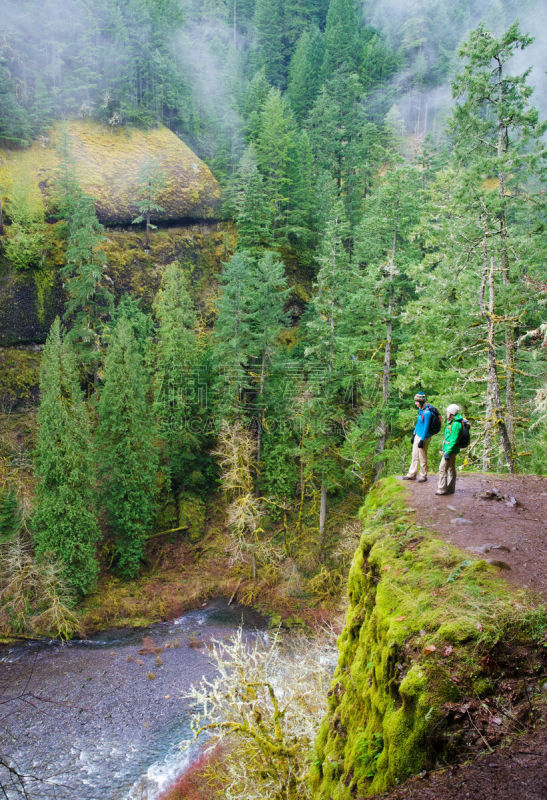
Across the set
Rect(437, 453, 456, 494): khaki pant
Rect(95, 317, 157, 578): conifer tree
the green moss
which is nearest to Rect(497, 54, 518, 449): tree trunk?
Rect(437, 453, 456, 494): khaki pant

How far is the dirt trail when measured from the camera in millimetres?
5516

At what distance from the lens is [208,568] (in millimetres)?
25969

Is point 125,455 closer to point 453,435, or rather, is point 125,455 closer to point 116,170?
point 453,435

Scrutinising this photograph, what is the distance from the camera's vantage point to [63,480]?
21.5 meters

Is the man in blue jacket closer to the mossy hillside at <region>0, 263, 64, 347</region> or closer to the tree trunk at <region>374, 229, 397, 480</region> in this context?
the tree trunk at <region>374, 229, 397, 480</region>

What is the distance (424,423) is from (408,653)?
15.9ft

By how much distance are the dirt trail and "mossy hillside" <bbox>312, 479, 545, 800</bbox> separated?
327 millimetres

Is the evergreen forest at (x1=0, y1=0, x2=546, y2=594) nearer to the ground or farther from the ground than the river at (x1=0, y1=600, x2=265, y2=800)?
farther from the ground

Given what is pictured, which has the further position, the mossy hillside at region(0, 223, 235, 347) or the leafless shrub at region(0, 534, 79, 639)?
the mossy hillside at region(0, 223, 235, 347)

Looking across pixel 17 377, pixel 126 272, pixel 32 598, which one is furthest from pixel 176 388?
pixel 126 272

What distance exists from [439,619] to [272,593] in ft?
69.6

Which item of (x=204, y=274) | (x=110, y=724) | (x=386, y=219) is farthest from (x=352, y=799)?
(x=204, y=274)

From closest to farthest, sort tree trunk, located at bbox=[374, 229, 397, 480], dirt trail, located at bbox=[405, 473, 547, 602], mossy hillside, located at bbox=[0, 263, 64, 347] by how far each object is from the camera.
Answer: dirt trail, located at bbox=[405, 473, 547, 602] → tree trunk, located at bbox=[374, 229, 397, 480] → mossy hillside, located at bbox=[0, 263, 64, 347]

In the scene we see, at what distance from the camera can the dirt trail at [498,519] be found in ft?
18.1
